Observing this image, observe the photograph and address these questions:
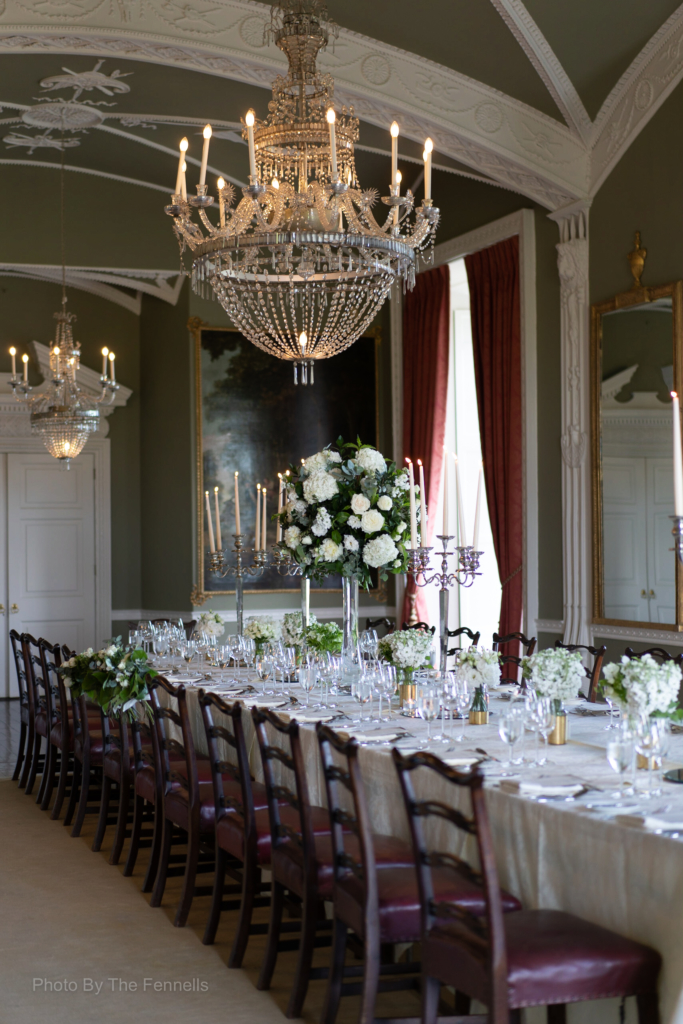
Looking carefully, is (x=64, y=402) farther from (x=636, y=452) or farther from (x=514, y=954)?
(x=514, y=954)

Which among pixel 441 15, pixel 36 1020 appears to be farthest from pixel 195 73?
pixel 36 1020

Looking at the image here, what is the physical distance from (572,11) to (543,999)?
6.18m

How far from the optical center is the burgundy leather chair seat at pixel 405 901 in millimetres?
3340

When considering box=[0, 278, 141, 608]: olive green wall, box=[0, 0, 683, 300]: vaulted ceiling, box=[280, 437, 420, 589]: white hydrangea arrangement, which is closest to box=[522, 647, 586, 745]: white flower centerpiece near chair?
box=[280, 437, 420, 589]: white hydrangea arrangement

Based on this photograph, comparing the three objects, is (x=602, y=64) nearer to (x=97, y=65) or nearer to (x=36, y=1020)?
(x=97, y=65)

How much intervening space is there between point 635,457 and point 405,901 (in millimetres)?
4672

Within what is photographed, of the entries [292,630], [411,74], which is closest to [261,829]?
[292,630]

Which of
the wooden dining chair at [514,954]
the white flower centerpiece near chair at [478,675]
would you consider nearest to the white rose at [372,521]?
the white flower centerpiece near chair at [478,675]

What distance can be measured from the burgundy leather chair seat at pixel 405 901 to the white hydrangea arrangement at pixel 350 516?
209cm

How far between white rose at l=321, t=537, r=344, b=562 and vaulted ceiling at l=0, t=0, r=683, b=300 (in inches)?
137

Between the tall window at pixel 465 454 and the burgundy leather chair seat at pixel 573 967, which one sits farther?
the tall window at pixel 465 454

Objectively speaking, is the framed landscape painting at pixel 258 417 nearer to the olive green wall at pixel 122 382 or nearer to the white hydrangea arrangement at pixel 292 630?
the olive green wall at pixel 122 382

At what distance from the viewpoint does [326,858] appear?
3.88m

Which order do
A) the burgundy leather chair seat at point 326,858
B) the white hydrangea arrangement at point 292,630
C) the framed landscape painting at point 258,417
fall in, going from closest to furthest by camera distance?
the burgundy leather chair seat at point 326,858
the white hydrangea arrangement at point 292,630
the framed landscape painting at point 258,417
